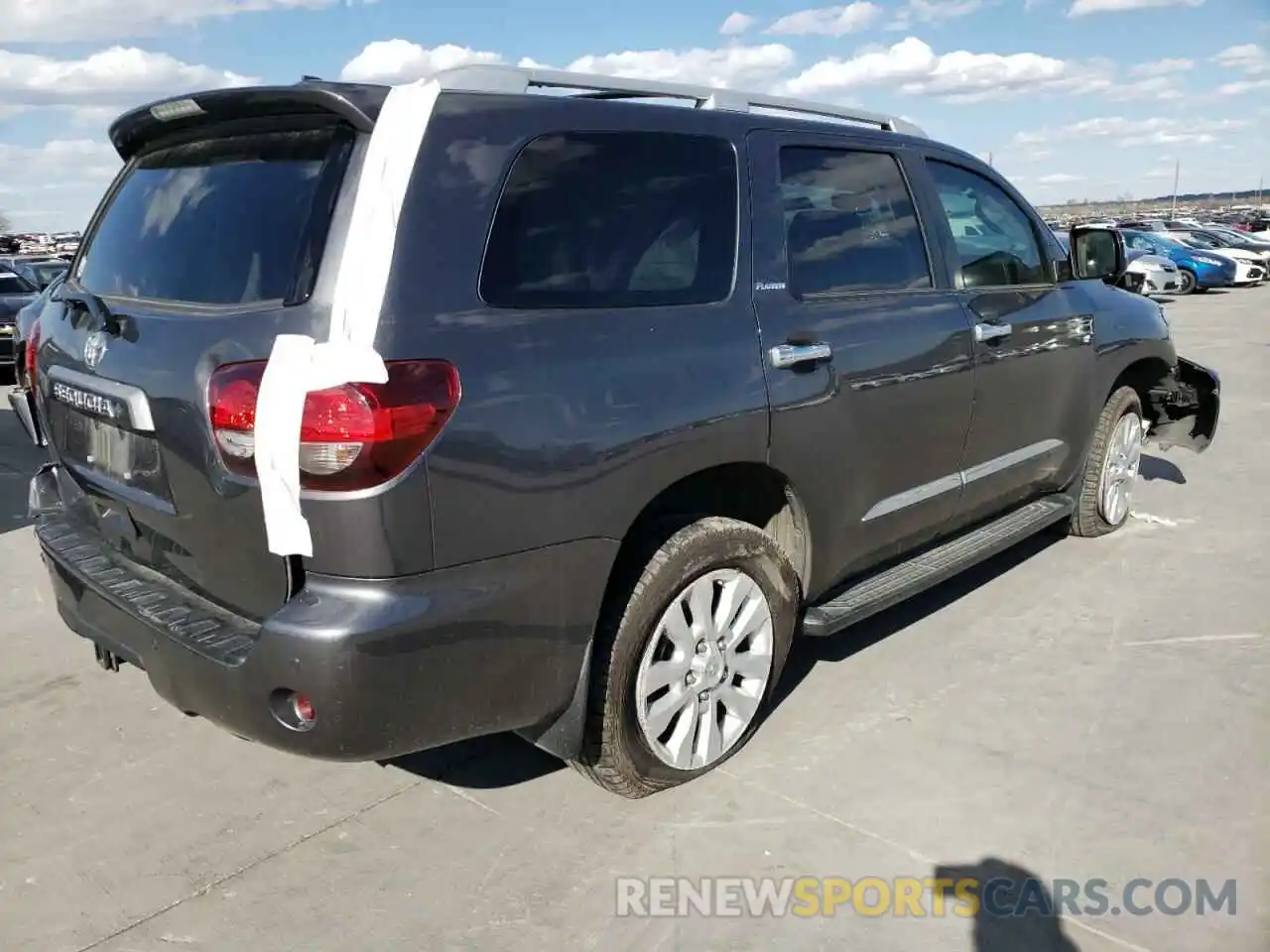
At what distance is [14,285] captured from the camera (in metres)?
11.8

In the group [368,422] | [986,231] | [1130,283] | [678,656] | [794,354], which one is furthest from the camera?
[1130,283]

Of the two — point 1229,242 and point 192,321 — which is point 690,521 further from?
point 1229,242

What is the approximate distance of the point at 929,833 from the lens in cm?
281

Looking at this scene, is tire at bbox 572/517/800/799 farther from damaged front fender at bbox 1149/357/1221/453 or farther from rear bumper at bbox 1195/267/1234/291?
rear bumper at bbox 1195/267/1234/291

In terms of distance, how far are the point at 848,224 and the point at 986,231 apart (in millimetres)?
1050

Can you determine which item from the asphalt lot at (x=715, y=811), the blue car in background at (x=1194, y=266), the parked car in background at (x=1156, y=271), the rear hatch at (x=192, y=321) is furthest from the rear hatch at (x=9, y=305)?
the blue car in background at (x=1194, y=266)

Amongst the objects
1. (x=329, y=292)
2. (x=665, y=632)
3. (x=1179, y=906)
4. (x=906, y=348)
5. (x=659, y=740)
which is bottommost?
(x=1179, y=906)

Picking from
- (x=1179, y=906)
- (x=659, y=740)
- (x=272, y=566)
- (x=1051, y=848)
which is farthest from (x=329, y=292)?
(x=1179, y=906)

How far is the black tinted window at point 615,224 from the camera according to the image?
2.47 metres

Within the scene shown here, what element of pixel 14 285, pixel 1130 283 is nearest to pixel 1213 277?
pixel 1130 283

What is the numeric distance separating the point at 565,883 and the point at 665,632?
2.29 ft

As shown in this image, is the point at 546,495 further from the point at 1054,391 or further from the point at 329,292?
the point at 1054,391

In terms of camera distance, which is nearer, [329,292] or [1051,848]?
[329,292]

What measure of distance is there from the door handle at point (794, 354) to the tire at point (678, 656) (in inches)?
19.1
